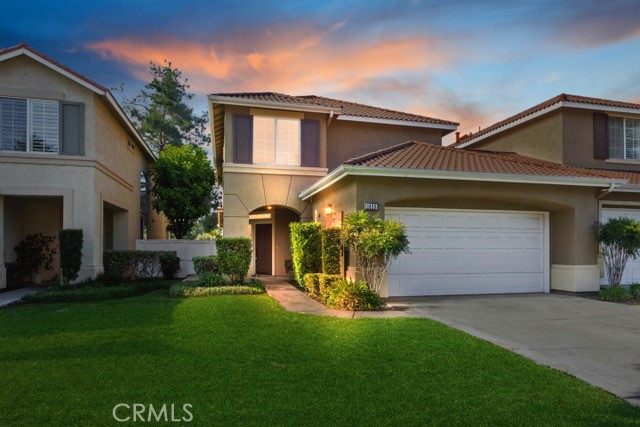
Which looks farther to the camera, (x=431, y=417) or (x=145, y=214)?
(x=145, y=214)

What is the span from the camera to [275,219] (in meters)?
17.6

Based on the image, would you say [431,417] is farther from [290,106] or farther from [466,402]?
[290,106]

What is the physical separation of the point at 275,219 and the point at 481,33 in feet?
34.0

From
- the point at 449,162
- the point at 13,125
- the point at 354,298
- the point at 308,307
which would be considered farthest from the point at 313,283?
the point at 13,125

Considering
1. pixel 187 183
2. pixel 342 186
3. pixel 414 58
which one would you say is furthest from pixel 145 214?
pixel 414 58

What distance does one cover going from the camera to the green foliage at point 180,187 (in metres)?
17.8

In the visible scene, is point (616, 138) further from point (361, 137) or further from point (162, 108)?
point (162, 108)

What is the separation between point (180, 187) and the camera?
17938 millimetres

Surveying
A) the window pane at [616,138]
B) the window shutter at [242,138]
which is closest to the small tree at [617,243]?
the window pane at [616,138]

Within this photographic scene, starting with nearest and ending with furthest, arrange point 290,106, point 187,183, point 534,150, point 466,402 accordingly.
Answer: point 466,402, point 290,106, point 534,150, point 187,183

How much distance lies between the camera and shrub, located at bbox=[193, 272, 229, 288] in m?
11.4

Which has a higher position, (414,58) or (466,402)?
(414,58)

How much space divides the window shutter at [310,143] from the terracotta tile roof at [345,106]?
71 cm

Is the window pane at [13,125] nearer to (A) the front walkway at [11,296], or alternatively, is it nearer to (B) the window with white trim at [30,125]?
(B) the window with white trim at [30,125]
